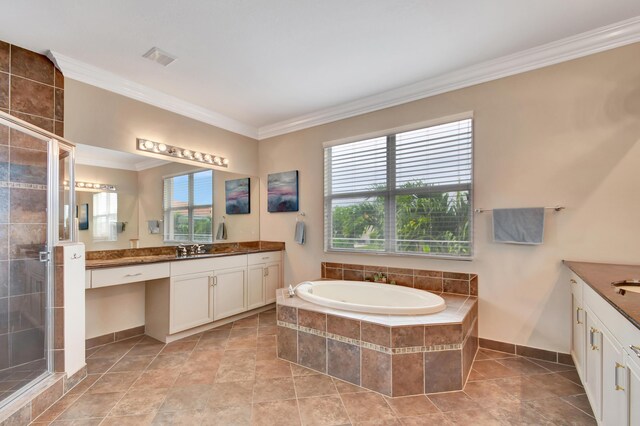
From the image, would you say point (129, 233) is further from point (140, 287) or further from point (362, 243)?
point (362, 243)

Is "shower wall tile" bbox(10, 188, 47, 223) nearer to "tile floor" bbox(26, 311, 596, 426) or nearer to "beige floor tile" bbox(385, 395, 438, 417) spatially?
"tile floor" bbox(26, 311, 596, 426)

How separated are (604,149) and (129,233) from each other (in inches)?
169

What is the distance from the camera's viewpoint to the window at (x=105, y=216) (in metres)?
2.73

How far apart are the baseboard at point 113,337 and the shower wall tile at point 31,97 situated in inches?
80.9

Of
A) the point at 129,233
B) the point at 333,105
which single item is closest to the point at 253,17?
the point at 333,105

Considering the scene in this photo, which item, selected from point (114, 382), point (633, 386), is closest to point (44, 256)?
point (114, 382)

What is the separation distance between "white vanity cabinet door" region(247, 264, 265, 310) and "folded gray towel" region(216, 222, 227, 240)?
0.61 m

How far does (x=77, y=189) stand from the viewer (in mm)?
2541

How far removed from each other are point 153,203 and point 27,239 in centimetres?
118

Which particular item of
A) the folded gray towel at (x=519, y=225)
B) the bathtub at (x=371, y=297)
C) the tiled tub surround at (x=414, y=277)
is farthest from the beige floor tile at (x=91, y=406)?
the folded gray towel at (x=519, y=225)

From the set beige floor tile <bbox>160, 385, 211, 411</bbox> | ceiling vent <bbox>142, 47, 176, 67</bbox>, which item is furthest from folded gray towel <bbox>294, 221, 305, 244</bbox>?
ceiling vent <bbox>142, 47, 176, 67</bbox>

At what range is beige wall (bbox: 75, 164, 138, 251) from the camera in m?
2.65

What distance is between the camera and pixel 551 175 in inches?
94.3

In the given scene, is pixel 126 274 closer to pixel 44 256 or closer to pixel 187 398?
pixel 44 256
